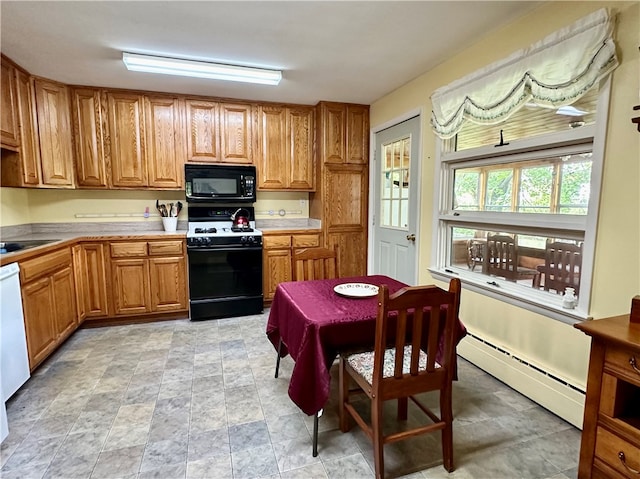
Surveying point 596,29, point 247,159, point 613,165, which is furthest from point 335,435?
point 247,159

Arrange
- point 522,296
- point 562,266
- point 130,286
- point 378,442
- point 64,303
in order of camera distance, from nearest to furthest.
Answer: point 378,442 < point 562,266 < point 522,296 < point 64,303 < point 130,286

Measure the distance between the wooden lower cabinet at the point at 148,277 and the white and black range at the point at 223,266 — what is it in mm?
136

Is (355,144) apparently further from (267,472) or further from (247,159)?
(267,472)

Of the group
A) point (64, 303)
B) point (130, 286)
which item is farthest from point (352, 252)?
point (64, 303)

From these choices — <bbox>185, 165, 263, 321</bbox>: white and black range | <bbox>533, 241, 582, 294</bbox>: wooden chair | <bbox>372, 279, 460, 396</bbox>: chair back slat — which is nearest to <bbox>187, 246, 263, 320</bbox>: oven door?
<bbox>185, 165, 263, 321</bbox>: white and black range

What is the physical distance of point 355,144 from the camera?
4008 millimetres

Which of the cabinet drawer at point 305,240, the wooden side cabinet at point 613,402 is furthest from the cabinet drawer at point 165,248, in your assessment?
the wooden side cabinet at point 613,402

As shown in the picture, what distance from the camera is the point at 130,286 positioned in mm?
3420

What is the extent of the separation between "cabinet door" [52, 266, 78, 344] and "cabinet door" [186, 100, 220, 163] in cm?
161

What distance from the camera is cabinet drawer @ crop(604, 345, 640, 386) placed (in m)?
1.22

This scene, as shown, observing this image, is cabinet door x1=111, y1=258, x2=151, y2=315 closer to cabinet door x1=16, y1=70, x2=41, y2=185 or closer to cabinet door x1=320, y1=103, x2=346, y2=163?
cabinet door x1=16, y1=70, x2=41, y2=185

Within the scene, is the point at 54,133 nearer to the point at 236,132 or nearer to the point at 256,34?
the point at 236,132

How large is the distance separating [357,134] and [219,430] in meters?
3.27

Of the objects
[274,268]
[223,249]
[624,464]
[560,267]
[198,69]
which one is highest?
[198,69]
